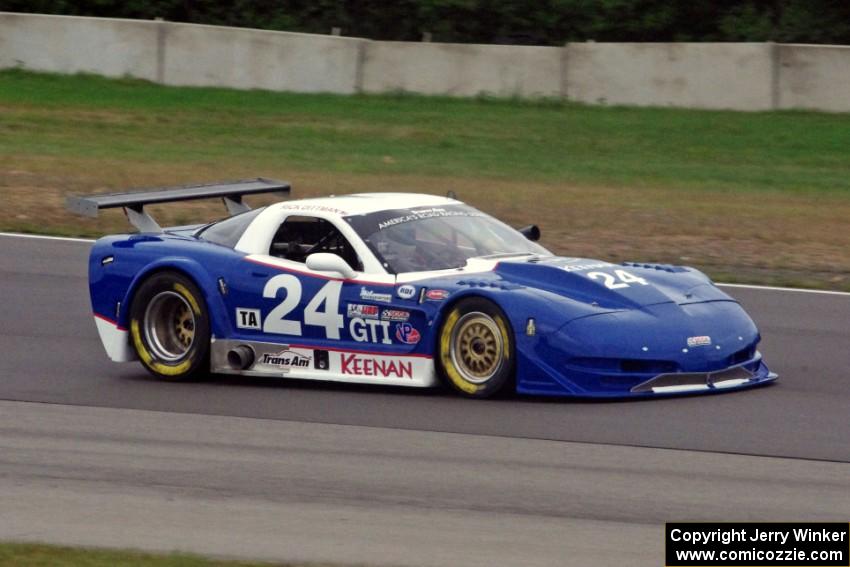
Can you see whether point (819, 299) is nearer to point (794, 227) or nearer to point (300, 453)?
point (794, 227)

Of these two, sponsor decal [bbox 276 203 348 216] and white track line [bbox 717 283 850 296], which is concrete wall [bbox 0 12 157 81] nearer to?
white track line [bbox 717 283 850 296]

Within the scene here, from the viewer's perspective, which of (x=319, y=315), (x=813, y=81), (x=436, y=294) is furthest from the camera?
(x=813, y=81)

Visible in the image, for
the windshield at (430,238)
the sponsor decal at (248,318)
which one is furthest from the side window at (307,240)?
the sponsor decal at (248,318)

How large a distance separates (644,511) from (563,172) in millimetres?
15397

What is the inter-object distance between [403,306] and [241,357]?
4.18 ft

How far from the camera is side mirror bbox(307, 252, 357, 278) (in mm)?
10234

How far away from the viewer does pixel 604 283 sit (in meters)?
9.99

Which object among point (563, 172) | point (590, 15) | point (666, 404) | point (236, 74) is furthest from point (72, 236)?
point (590, 15)

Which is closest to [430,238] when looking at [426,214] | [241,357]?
[426,214]

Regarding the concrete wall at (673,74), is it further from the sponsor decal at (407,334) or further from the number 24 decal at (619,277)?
the sponsor decal at (407,334)

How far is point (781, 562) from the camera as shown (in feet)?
20.5

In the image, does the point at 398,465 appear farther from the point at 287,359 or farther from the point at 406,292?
the point at 287,359

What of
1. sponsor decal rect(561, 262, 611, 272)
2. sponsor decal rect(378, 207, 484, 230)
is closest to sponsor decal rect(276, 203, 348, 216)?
sponsor decal rect(378, 207, 484, 230)

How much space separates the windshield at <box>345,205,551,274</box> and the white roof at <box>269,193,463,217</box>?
0.08 meters
